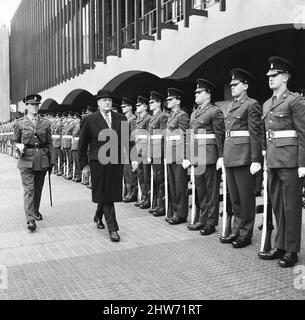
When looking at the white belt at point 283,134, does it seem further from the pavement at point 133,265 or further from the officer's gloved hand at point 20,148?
the officer's gloved hand at point 20,148

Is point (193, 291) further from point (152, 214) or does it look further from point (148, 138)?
point (148, 138)

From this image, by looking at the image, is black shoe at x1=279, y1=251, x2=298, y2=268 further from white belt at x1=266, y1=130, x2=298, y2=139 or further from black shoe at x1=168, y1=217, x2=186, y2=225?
black shoe at x1=168, y1=217, x2=186, y2=225

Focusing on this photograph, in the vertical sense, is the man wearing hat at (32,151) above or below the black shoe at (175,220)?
above

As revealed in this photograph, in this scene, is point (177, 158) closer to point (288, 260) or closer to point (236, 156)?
point (236, 156)

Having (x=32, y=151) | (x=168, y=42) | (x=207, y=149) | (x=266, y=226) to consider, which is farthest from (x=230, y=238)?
(x=168, y=42)

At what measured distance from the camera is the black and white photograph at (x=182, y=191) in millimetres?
4168

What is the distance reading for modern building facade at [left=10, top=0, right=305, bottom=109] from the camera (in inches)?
319

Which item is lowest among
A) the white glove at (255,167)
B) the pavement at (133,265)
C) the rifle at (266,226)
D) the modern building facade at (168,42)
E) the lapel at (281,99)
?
the pavement at (133,265)

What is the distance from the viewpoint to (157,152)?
7.52 m

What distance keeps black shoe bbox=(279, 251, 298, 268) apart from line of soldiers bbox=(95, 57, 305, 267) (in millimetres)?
10

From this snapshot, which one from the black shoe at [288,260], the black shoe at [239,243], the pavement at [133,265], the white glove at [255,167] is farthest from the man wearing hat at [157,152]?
the black shoe at [288,260]

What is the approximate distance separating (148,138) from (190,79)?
436 centimetres

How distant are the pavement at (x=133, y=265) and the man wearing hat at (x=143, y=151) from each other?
1.00 m

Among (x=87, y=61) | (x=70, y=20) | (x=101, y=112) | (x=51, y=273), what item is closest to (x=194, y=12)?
(x=101, y=112)
